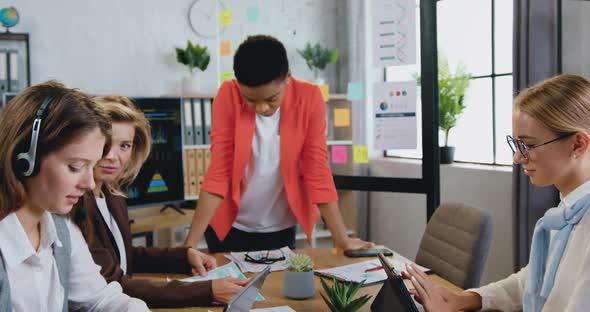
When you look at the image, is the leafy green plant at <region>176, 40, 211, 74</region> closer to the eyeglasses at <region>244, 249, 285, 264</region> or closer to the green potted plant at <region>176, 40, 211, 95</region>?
the green potted plant at <region>176, 40, 211, 95</region>

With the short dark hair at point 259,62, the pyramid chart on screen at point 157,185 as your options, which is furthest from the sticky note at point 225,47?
the short dark hair at point 259,62

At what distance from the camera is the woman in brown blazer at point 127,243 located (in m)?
1.65

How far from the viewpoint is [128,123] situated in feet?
6.25

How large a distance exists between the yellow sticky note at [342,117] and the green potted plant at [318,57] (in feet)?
0.64

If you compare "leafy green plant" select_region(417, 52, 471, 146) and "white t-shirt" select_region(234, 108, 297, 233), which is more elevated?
"leafy green plant" select_region(417, 52, 471, 146)

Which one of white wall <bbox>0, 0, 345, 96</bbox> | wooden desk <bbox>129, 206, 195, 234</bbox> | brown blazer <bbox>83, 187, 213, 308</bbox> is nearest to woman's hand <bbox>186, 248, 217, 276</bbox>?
brown blazer <bbox>83, 187, 213, 308</bbox>

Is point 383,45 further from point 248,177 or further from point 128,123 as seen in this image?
point 128,123

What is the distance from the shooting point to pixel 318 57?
3.39 metres

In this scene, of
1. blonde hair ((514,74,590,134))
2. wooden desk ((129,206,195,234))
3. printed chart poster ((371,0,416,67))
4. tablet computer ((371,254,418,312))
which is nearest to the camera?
tablet computer ((371,254,418,312))

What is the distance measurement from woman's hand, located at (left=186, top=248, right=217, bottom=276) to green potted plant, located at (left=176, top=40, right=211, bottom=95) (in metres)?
2.64

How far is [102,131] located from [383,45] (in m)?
2.18

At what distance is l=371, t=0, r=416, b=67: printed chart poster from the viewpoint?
3137 mm

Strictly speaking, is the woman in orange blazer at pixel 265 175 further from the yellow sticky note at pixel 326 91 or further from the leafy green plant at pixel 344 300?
the yellow sticky note at pixel 326 91

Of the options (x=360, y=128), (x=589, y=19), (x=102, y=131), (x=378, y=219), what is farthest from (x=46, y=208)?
(x=378, y=219)
